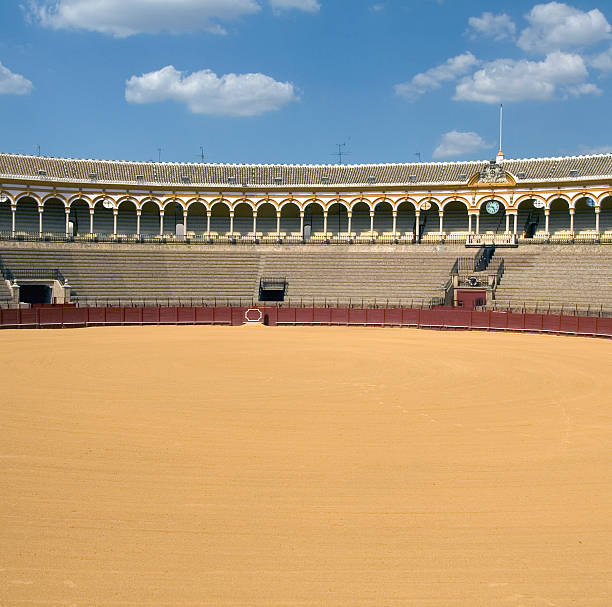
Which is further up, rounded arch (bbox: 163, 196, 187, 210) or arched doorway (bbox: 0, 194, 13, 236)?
rounded arch (bbox: 163, 196, 187, 210)

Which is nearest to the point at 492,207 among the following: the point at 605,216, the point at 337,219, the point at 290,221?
the point at 605,216

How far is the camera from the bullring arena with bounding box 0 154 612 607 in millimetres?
6125

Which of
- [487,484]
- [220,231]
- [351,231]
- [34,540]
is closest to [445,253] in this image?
[351,231]

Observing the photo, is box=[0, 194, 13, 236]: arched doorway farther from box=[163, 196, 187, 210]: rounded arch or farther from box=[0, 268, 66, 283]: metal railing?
box=[163, 196, 187, 210]: rounded arch

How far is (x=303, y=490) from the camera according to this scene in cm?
826

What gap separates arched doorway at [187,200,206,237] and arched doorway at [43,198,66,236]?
370 inches

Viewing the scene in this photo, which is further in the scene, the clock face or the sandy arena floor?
the clock face

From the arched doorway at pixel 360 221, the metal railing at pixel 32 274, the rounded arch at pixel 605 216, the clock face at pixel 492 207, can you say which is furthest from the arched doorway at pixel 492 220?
the metal railing at pixel 32 274

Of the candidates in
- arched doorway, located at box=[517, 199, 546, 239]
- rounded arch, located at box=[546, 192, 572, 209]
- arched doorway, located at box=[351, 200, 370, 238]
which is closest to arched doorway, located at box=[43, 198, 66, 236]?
arched doorway, located at box=[351, 200, 370, 238]

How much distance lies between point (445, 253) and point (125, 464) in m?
38.5

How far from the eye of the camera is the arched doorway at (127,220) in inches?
1978

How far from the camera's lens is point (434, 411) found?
1285 centimetres

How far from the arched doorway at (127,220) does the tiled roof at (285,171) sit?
227 centimetres

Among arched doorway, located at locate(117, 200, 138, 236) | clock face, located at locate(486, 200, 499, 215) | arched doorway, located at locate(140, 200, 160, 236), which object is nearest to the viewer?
clock face, located at locate(486, 200, 499, 215)
